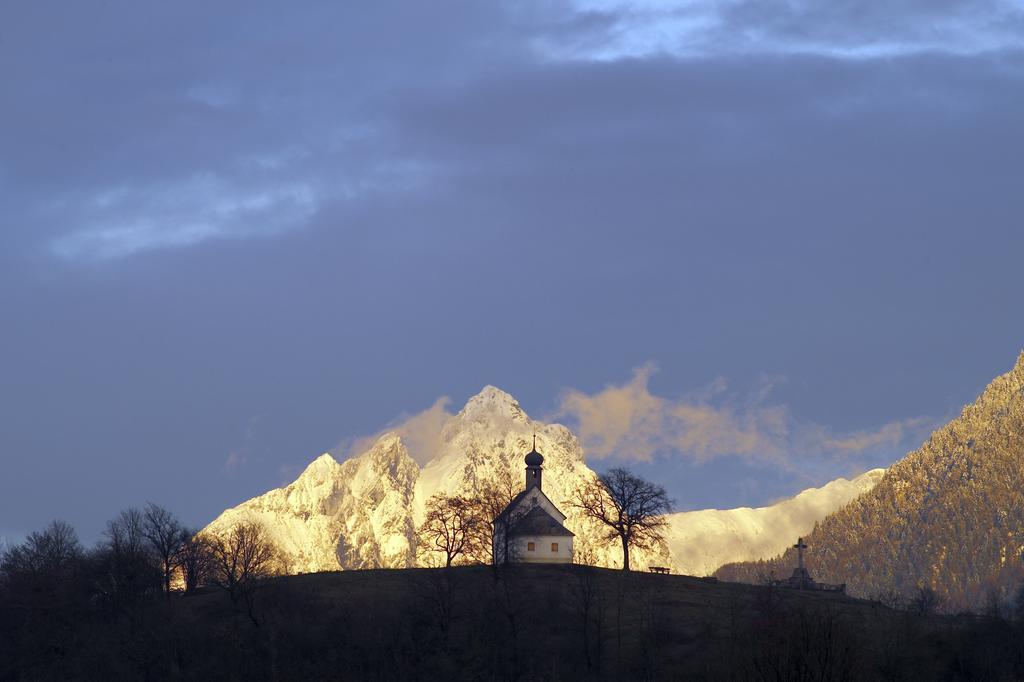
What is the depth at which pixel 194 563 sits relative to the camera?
141000 mm

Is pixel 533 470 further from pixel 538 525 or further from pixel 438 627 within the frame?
pixel 438 627

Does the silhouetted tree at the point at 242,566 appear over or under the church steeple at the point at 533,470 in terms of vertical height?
under

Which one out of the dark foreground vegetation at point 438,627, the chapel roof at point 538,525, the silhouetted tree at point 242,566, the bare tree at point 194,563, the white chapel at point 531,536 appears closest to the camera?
the dark foreground vegetation at point 438,627

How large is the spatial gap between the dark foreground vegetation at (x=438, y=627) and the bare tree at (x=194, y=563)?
1808 millimetres

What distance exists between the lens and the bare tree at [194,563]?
456ft

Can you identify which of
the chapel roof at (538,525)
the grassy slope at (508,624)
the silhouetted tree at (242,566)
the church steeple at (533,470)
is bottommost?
the grassy slope at (508,624)

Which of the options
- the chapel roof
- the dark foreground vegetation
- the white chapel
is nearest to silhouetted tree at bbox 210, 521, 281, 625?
the dark foreground vegetation

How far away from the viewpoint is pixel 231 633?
11812cm

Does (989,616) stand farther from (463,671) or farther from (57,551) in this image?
(57,551)

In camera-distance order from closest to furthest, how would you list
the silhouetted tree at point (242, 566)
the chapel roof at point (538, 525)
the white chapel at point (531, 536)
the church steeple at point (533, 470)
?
the silhouetted tree at point (242, 566) < the white chapel at point (531, 536) < the chapel roof at point (538, 525) < the church steeple at point (533, 470)

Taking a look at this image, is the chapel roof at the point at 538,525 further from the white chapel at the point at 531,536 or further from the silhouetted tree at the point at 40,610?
the silhouetted tree at the point at 40,610

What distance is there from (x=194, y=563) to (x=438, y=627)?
33.0 meters

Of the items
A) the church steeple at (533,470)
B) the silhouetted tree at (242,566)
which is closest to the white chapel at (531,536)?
the church steeple at (533,470)

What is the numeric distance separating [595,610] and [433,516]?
98.6 feet
